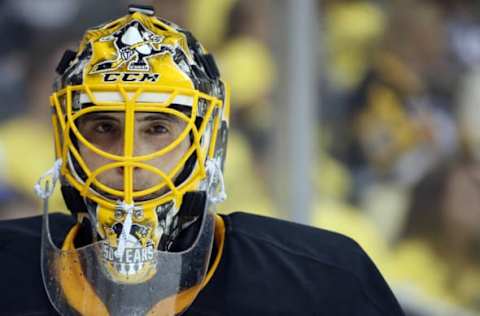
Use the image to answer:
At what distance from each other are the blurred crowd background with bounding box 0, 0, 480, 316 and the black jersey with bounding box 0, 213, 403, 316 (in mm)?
1681

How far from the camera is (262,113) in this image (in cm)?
432

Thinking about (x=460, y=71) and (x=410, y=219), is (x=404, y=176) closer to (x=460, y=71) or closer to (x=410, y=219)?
(x=410, y=219)

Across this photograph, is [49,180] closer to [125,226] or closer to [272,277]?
[125,226]

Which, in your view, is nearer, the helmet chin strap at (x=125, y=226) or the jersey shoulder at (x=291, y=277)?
the helmet chin strap at (x=125, y=226)

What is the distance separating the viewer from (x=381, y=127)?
436 cm

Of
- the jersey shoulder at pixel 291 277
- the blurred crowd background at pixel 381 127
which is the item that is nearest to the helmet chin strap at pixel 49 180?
the jersey shoulder at pixel 291 277

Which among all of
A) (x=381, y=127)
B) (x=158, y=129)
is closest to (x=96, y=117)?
(x=158, y=129)

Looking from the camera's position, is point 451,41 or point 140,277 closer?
point 140,277

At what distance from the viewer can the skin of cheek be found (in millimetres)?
2227

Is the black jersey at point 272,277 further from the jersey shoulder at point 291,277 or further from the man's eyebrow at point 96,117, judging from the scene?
the man's eyebrow at point 96,117

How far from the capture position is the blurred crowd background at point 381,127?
4.22 metres

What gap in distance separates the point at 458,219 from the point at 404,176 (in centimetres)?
27

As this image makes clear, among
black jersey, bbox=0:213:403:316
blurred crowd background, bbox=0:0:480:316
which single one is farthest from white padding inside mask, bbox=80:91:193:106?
blurred crowd background, bbox=0:0:480:316

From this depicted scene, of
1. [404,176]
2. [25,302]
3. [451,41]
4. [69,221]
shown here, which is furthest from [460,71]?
[25,302]
